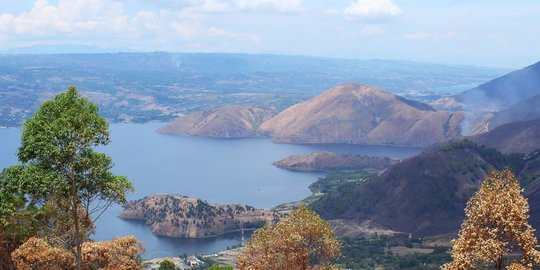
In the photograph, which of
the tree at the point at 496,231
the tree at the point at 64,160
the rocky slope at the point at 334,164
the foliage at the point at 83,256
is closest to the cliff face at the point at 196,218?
the rocky slope at the point at 334,164

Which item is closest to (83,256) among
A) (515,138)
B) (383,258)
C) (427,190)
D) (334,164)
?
(383,258)

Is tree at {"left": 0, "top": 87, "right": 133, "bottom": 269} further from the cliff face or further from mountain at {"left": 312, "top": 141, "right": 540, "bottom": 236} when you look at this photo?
the cliff face

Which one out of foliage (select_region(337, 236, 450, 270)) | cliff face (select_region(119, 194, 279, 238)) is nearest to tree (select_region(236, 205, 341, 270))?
foliage (select_region(337, 236, 450, 270))

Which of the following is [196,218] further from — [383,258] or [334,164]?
[334,164]

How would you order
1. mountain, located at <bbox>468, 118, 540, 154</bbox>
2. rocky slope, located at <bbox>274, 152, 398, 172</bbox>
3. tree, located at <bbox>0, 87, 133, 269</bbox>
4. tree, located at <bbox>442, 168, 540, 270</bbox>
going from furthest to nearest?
rocky slope, located at <bbox>274, 152, 398, 172</bbox>
mountain, located at <bbox>468, 118, 540, 154</bbox>
tree, located at <bbox>0, 87, 133, 269</bbox>
tree, located at <bbox>442, 168, 540, 270</bbox>

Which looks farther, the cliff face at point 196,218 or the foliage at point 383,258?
the cliff face at point 196,218

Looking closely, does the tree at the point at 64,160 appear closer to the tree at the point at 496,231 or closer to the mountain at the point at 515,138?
the tree at the point at 496,231
